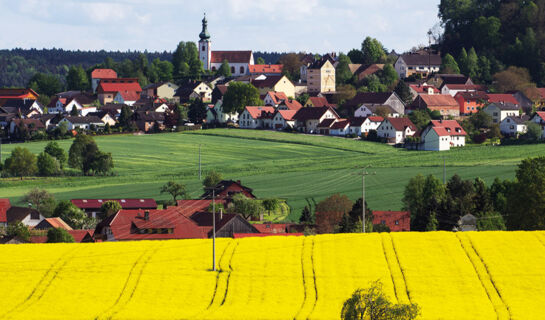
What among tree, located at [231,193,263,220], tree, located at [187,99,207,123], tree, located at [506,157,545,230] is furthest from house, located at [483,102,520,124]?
tree, located at [506,157,545,230]

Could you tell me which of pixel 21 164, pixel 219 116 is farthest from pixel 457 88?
pixel 21 164

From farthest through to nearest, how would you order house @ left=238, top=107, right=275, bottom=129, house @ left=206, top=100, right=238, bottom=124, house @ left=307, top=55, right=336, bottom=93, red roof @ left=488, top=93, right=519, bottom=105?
1. house @ left=307, top=55, right=336, bottom=93
2. house @ left=206, top=100, right=238, bottom=124
3. red roof @ left=488, top=93, right=519, bottom=105
4. house @ left=238, top=107, right=275, bottom=129

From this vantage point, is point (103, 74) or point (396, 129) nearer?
point (396, 129)

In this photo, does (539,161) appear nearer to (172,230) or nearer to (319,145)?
(172,230)

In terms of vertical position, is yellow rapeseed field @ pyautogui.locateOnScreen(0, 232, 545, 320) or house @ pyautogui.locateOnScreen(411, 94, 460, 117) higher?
house @ pyautogui.locateOnScreen(411, 94, 460, 117)

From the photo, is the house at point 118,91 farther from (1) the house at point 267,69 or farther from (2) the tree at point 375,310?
(2) the tree at point 375,310

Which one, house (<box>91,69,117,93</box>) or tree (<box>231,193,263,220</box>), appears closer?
tree (<box>231,193,263,220</box>)

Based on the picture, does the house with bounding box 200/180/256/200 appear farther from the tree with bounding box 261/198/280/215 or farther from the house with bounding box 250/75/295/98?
the house with bounding box 250/75/295/98

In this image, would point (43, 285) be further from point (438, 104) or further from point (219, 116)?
point (438, 104)
